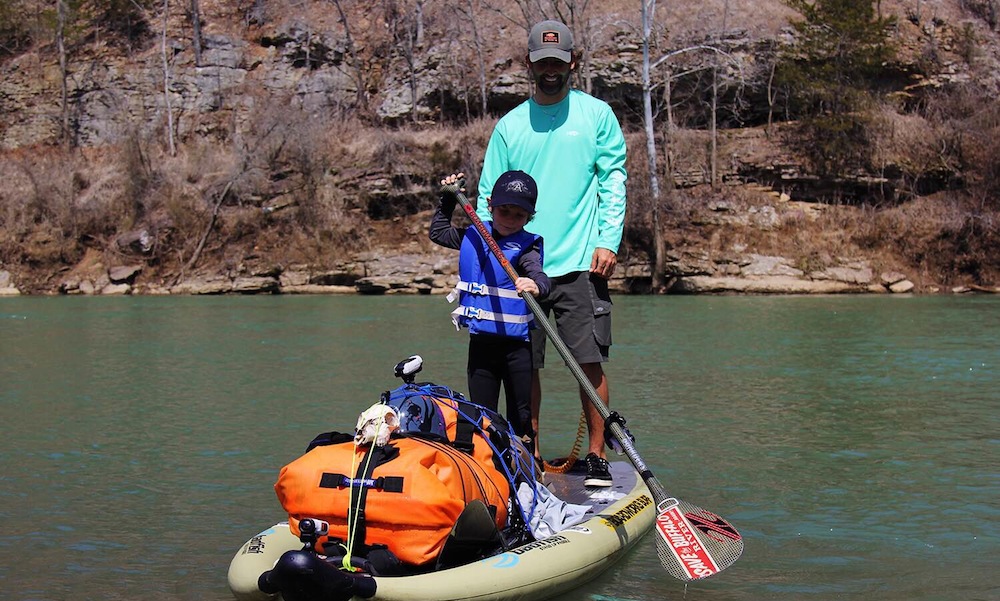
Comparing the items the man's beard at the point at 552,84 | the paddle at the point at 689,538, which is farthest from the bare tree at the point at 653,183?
the paddle at the point at 689,538

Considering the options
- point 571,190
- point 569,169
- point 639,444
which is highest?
point 569,169

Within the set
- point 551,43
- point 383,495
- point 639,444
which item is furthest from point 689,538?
point 551,43

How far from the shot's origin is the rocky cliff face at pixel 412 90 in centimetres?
2672

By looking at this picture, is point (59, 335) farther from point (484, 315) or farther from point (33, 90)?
point (33, 90)

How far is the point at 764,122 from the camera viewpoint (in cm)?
3136

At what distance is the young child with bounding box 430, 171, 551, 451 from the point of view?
187 inches

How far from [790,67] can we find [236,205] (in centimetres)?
1690

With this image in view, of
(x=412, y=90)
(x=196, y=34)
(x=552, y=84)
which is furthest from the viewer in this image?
(x=196, y=34)

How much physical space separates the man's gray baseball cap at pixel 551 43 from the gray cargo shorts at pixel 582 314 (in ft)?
3.58

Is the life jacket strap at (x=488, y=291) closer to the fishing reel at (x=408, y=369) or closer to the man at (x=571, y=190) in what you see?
the man at (x=571, y=190)

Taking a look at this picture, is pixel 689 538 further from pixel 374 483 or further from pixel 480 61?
pixel 480 61

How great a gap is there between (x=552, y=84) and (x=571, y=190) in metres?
0.55

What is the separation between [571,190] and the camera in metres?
5.21

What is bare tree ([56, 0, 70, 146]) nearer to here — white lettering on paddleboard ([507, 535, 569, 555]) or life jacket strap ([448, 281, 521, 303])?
life jacket strap ([448, 281, 521, 303])
